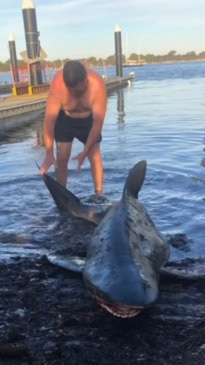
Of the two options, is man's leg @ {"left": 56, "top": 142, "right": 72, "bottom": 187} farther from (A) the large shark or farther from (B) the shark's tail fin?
(A) the large shark

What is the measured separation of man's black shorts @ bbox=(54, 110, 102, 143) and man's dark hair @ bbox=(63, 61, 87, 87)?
966 millimetres

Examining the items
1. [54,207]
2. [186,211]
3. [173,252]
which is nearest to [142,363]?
[173,252]

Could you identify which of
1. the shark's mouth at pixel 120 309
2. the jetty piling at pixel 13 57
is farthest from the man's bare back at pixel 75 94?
the jetty piling at pixel 13 57

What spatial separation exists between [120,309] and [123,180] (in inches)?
213

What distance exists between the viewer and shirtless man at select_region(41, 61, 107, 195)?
6.60 meters

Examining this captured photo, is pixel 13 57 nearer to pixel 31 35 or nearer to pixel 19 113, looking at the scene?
pixel 31 35

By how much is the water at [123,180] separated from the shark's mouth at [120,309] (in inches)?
63.9

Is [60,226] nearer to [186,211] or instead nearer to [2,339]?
[186,211]

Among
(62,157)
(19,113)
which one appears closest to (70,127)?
(62,157)

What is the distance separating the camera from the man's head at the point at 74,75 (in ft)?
21.0

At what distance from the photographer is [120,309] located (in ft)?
12.2

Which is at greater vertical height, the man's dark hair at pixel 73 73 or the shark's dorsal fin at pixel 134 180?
the man's dark hair at pixel 73 73

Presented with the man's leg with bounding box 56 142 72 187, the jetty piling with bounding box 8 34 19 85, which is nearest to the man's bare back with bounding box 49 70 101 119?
the man's leg with bounding box 56 142 72 187

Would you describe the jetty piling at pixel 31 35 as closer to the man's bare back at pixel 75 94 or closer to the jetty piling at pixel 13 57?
the jetty piling at pixel 13 57
